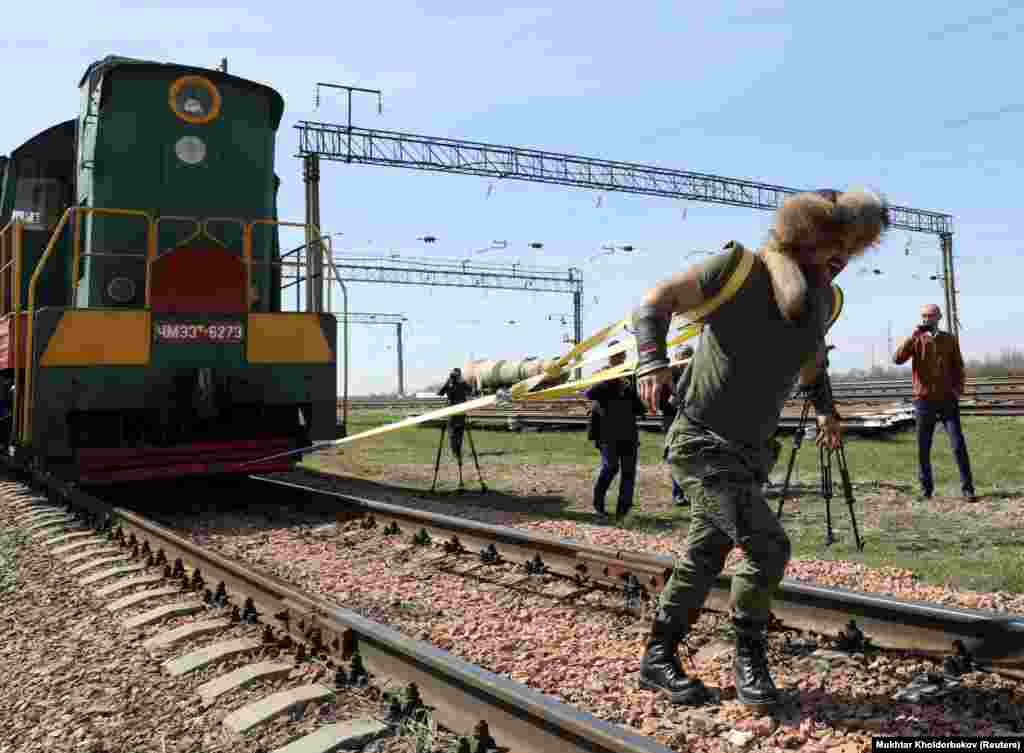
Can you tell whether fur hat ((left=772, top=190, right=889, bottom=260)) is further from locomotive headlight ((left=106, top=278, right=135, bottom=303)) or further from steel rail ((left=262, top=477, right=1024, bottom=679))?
locomotive headlight ((left=106, top=278, right=135, bottom=303))

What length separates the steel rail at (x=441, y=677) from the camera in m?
2.65

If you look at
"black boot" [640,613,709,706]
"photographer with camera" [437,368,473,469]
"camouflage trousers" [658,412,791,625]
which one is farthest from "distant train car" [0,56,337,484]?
"camouflage trousers" [658,412,791,625]

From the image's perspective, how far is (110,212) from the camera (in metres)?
7.34

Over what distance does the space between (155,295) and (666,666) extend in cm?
603

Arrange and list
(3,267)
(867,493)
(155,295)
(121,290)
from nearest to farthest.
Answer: (155,295), (121,290), (3,267), (867,493)

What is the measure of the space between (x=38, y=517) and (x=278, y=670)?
5007 millimetres

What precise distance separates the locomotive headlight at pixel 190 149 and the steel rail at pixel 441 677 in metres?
5.17

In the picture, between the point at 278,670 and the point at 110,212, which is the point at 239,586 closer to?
the point at 278,670

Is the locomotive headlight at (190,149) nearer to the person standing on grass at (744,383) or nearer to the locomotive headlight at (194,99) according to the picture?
the locomotive headlight at (194,99)

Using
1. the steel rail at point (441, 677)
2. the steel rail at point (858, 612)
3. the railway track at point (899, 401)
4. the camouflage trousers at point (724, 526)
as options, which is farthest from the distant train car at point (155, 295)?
the railway track at point (899, 401)

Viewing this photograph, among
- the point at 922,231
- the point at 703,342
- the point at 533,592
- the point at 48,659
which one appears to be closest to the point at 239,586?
the point at 48,659

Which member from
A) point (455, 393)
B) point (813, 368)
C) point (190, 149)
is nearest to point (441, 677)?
point (813, 368)

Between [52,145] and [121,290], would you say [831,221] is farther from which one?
[52,145]

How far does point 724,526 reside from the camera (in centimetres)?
306
